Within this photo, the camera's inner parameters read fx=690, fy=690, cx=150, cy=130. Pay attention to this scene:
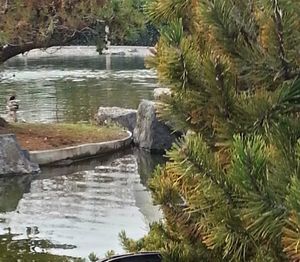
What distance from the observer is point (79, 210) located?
305 inches

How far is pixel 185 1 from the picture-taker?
218 cm

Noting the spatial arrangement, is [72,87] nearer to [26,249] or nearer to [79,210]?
[79,210]

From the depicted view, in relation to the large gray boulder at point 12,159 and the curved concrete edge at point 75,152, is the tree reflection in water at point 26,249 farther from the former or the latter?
the curved concrete edge at point 75,152

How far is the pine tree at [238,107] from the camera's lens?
5.65 ft

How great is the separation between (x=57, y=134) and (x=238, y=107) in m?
10.1

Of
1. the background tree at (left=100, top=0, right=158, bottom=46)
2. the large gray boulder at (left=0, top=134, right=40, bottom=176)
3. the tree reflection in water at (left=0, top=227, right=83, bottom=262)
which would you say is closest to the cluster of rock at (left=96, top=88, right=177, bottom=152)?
the background tree at (left=100, top=0, right=158, bottom=46)

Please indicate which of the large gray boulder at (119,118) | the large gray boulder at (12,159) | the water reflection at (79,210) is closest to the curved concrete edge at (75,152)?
the water reflection at (79,210)

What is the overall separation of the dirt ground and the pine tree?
8915 mm

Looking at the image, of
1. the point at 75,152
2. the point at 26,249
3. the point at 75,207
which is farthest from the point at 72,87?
the point at 26,249

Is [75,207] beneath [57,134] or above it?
above

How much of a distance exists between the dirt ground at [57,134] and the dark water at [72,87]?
7.13 feet

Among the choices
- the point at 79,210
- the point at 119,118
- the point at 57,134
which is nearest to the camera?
the point at 79,210

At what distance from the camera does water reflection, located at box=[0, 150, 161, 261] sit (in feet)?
21.6

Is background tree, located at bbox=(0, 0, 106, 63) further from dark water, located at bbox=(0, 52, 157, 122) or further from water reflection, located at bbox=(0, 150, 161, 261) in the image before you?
dark water, located at bbox=(0, 52, 157, 122)
